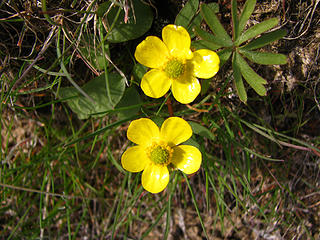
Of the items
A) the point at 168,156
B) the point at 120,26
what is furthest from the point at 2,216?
the point at 120,26

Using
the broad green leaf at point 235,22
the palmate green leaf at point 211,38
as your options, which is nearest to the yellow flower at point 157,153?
the palmate green leaf at point 211,38

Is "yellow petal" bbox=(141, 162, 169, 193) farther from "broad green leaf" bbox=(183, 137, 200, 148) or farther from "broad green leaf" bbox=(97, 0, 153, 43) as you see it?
"broad green leaf" bbox=(97, 0, 153, 43)

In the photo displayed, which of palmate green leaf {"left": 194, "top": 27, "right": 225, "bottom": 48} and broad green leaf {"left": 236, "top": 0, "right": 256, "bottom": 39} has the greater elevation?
broad green leaf {"left": 236, "top": 0, "right": 256, "bottom": 39}

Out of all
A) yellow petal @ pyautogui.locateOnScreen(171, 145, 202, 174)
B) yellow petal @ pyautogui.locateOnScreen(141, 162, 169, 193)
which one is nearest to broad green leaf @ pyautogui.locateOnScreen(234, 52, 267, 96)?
yellow petal @ pyautogui.locateOnScreen(171, 145, 202, 174)

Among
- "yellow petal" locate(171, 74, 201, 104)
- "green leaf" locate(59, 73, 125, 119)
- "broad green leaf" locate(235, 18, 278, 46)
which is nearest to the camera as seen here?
"broad green leaf" locate(235, 18, 278, 46)

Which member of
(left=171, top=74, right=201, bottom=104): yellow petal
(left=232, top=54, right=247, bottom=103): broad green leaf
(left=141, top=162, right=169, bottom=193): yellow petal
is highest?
(left=232, top=54, right=247, bottom=103): broad green leaf

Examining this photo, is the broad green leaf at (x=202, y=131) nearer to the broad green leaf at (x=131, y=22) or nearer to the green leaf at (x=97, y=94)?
the green leaf at (x=97, y=94)

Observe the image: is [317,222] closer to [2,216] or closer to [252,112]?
[252,112]
